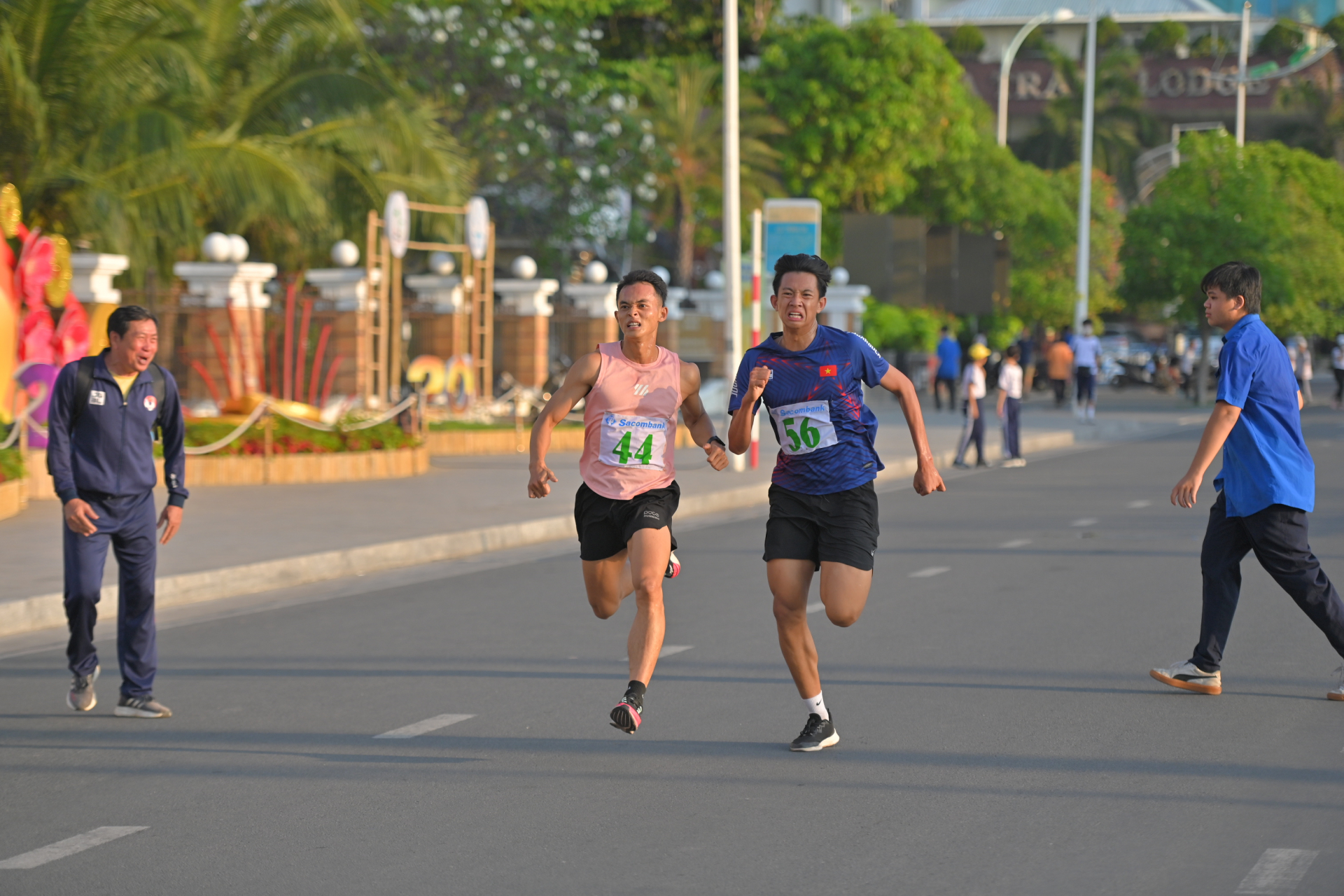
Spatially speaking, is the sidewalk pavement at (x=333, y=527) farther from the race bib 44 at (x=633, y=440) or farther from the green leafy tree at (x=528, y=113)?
the green leafy tree at (x=528, y=113)

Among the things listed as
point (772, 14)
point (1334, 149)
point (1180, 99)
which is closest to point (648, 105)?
point (772, 14)

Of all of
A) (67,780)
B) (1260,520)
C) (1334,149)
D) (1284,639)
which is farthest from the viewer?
(1334,149)

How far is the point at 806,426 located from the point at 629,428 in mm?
762

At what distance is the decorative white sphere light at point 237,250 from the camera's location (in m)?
24.7

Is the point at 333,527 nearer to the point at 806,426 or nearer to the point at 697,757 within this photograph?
the point at 697,757

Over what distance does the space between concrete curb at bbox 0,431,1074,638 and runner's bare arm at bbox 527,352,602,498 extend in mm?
2748

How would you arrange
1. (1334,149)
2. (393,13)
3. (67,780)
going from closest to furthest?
(67,780), (393,13), (1334,149)

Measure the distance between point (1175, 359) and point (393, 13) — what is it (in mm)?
24353

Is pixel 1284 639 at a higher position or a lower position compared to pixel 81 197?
lower

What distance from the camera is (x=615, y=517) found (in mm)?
6906

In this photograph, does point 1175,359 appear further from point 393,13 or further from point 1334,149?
point 1334,149

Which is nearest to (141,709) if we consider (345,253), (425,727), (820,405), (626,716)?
(425,727)

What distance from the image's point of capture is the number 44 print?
6.88 m

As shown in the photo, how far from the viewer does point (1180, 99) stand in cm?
8681
